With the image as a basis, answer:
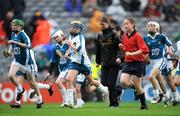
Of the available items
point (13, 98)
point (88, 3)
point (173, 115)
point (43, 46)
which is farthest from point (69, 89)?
point (88, 3)

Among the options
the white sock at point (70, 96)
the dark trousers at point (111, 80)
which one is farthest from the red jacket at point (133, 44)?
the white sock at point (70, 96)

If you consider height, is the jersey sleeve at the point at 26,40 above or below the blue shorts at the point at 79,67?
above

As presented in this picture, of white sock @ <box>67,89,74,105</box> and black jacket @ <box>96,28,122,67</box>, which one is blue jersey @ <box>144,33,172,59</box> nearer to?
black jacket @ <box>96,28,122,67</box>

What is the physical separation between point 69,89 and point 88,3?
496 inches

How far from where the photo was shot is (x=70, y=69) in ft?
68.6

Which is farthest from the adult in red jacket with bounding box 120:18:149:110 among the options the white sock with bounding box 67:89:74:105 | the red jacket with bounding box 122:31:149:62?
the white sock with bounding box 67:89:74:105

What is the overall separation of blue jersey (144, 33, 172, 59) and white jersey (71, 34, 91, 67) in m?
2.19

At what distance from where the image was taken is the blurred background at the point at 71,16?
30.8m

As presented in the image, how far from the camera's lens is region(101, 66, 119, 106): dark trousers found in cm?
2102

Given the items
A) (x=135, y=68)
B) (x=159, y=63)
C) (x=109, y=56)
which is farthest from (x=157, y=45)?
(x=135, y=68)

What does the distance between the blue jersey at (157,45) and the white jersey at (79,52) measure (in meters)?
2.19

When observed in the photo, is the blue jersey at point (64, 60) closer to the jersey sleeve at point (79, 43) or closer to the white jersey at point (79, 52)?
the white jersey at point (79, 52)

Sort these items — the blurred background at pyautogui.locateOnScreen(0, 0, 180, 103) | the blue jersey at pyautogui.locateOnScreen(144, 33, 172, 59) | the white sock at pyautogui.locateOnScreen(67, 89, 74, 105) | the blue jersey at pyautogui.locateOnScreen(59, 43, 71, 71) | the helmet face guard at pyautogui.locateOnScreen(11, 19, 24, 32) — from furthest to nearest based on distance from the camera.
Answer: the blurred background at pyautogui.locateOnScreen(0, 0, 180, 103) → the blue jersey at pyautogui.locateOnScreen(59, 43, 71, 71) → the blue jersey at pyautogui.locateOnScreen(144, 33, 172, 59) → the helmet face guard at pyautogui.locateOnScreen(11, 19, 24, 32) → the white sock at pyautogui.locateOnScreen(67, 89, 74, 105)

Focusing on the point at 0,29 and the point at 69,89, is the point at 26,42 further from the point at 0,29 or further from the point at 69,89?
the point at 0,29
